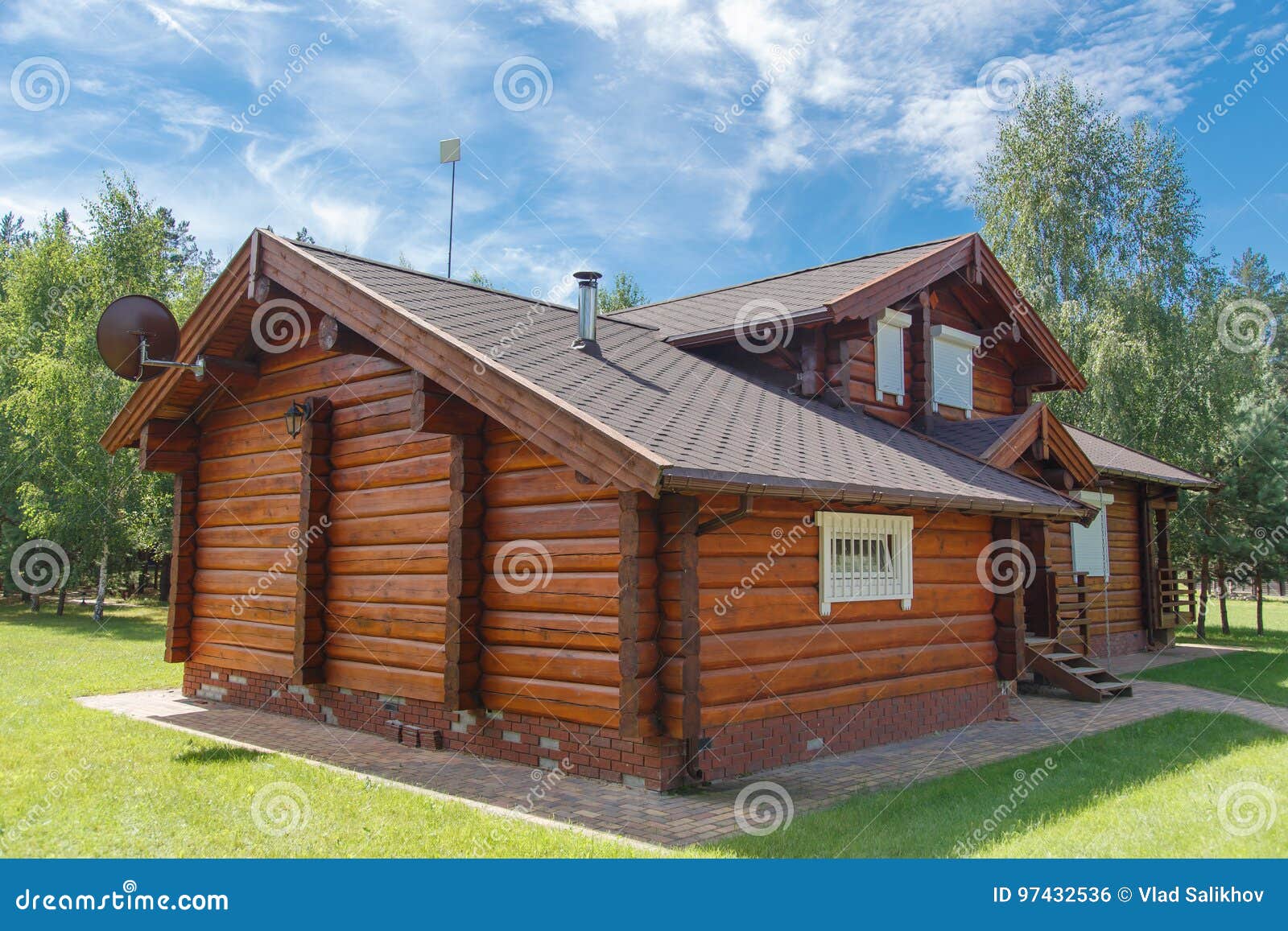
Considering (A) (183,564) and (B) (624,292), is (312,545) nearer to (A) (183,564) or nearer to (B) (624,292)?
(A) (183,564)

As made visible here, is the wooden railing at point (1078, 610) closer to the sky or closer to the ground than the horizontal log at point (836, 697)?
closer to the sky

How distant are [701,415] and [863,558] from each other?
232 cm

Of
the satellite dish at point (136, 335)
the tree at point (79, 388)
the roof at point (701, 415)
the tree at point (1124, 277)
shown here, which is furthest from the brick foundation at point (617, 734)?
the tree at point (79, 388)

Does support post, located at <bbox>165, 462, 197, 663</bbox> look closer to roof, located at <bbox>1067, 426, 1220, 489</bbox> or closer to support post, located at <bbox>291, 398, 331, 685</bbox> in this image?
support post, located at <bbox>291, 398, 331, 685</bbox>

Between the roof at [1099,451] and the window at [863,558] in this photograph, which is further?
the roof at [1099,451]

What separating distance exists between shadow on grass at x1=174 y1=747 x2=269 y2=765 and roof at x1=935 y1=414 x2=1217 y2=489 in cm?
899

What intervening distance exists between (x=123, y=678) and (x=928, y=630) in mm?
12444

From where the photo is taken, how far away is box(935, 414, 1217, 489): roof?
39.6 feet

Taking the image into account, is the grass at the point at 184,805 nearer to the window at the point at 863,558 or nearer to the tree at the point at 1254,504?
the window at the point at 863,558

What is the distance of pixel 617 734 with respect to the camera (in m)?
7.54

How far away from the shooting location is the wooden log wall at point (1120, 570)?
1684 centimetres

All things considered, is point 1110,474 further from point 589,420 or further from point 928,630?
point 589,420

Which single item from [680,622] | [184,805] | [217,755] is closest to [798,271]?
[680,622]

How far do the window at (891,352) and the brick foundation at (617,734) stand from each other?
13.4 ft
